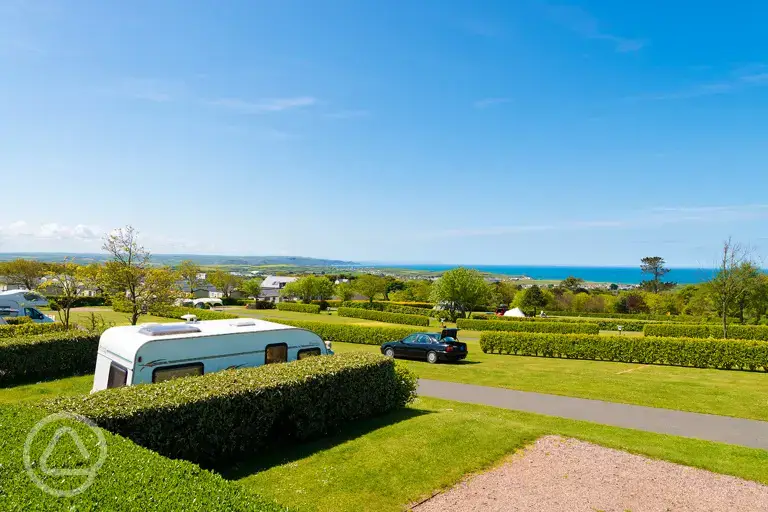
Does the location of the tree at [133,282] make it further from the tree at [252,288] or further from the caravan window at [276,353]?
the tree at [252,288]

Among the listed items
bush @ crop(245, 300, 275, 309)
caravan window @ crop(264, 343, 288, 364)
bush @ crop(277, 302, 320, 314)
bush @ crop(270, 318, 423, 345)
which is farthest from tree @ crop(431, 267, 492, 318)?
caravan window @ crop(264, 343, 288, 364)

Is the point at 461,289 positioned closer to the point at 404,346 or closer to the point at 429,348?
the point at 404,346

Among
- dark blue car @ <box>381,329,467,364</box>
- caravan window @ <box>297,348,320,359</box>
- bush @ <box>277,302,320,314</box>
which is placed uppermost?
caravan window @ <box>297,348,320,359</box>

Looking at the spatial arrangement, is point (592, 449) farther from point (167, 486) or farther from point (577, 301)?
point (577, 301)

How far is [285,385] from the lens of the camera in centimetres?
797

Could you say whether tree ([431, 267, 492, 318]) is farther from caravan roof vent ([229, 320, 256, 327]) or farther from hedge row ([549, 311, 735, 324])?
caravan roof vent ([229, 320, 256, 327])

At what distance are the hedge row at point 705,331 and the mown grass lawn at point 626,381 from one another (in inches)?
632

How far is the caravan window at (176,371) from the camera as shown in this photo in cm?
880

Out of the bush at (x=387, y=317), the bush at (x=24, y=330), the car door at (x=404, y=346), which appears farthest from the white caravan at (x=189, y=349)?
the bush at (x=387, y=317)

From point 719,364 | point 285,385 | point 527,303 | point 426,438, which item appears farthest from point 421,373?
point 527,303

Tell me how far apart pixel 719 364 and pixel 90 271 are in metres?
30.6

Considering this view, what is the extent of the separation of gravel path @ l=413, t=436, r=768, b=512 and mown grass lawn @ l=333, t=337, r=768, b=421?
574 cm

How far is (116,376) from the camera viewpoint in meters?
9.28

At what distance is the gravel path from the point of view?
6.39 metres
